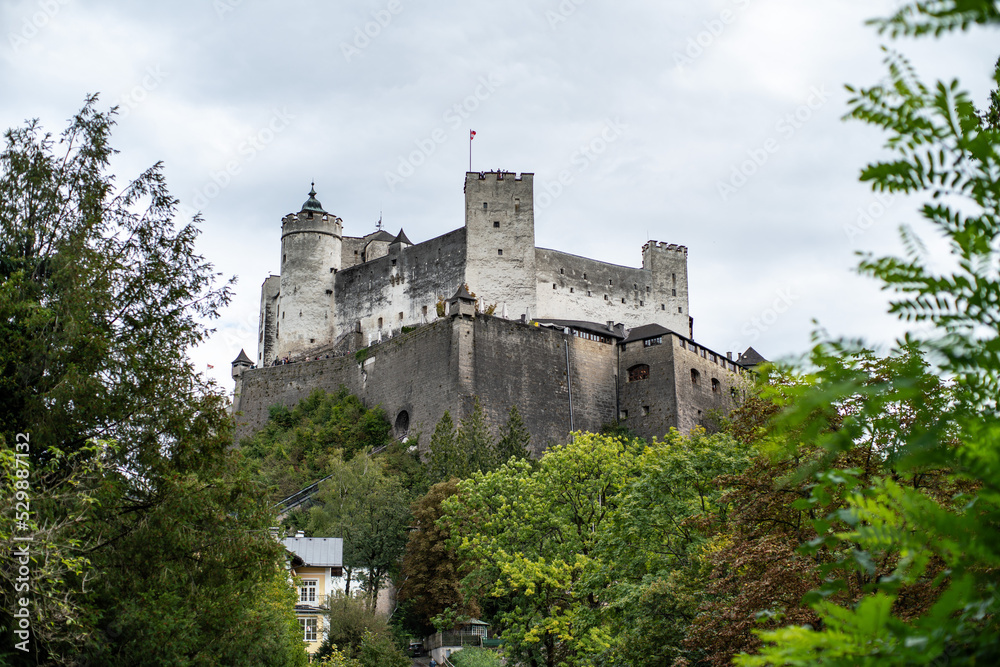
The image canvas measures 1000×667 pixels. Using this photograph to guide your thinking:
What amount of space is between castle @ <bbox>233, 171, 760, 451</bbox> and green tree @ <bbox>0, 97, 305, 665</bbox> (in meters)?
35.8

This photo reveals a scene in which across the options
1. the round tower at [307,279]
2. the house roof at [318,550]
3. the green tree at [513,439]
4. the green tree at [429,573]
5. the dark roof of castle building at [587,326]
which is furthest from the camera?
the round tower at [307,279]

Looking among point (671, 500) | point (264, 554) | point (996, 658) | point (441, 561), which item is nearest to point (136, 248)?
point (264, 554)

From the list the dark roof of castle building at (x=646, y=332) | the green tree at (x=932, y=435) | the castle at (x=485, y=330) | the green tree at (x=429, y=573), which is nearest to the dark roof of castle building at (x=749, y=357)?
the castle at (x=485, y=330)

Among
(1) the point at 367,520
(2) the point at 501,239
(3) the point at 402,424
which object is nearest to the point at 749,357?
(2) the point at 501,239

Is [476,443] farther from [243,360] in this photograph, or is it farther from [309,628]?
[243,360]

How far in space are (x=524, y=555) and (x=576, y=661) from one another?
18.3 feet

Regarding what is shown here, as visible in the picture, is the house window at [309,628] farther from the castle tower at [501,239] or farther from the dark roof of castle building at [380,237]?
the dark roof of castle building at [380,237]

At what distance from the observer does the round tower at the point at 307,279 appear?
69750 millimetres

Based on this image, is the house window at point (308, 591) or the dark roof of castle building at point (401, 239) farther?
the dark roof of castle building at point (401, 239)

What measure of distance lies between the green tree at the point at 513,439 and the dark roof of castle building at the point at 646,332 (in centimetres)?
1006

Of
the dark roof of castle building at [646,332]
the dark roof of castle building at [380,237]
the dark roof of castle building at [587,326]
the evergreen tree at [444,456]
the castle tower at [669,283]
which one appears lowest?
the evergreen tree at [444,456]

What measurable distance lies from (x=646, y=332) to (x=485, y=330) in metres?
9.81

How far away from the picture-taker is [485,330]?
5716 centimetres

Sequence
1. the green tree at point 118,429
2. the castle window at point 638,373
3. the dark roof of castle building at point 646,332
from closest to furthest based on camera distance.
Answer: the green tree at point 118,429
the castle window at point 638,373
the dark roof of castle building at point 646,332
